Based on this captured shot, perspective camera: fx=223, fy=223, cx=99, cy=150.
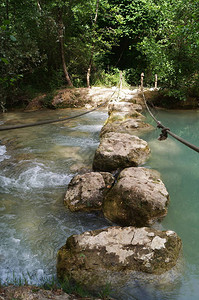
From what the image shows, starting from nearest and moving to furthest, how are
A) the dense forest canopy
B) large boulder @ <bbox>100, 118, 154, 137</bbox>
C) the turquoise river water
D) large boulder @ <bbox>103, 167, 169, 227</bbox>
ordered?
the turquoise river water < large boulder @ <bbox>103, 167, 169, 227</bbox> < large boulder @ <bbox>100, 118, 154, 137</bbox> < the dense forest canopy

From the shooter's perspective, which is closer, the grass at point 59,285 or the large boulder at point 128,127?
the grass at point 59,285

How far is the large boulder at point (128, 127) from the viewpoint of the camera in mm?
6506

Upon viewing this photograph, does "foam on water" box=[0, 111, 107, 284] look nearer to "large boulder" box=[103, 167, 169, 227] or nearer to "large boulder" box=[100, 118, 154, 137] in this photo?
"large boulder" box=[103, 167, 169, 227]

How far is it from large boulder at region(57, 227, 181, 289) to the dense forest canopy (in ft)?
22.6

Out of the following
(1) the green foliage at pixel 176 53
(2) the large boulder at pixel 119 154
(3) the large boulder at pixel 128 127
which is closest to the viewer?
(2) the large boulder at pixel 119 154

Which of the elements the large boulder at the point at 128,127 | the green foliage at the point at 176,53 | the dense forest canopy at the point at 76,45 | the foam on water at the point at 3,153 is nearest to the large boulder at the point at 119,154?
the large boulder at the point at 128,127

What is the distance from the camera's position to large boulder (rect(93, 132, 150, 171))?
433 centimetres

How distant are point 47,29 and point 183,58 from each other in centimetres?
656

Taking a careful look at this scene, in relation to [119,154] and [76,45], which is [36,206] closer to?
[119,154]

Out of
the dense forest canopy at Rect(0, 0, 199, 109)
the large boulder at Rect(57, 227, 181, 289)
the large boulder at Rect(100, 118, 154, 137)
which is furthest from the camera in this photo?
the dense forest canopy at Rect(0, 0, 199, 109)

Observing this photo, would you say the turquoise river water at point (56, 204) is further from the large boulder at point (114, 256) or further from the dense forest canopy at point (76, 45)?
the dense forest canopy at point (76, 45)

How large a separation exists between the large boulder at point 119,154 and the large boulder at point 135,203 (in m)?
1.06

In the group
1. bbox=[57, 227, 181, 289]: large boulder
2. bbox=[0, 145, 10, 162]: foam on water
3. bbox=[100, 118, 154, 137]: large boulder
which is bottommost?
bbox=[57, 227, 181, 289]: large boulder

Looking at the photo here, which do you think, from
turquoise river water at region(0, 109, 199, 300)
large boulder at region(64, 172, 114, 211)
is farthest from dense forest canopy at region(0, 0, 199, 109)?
large boulder at region(64, 172, 114, 211)
